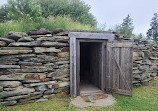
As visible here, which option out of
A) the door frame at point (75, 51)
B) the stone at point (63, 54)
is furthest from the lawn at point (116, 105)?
the stone at point (63, 54)

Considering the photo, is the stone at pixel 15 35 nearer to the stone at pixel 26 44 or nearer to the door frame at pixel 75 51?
the stone at pixel 26 44

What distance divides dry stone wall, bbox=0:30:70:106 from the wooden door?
1.55m

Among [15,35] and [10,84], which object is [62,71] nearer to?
[10,84]

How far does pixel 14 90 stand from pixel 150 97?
4.48 meters

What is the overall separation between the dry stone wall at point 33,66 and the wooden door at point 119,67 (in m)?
1.55

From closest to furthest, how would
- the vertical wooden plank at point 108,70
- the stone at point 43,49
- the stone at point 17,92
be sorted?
the stone at point 17,92, the stone at point 43,49, the vertical wooden plank at point 108,70

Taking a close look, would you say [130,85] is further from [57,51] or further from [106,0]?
[106,0]

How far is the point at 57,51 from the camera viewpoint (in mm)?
3629

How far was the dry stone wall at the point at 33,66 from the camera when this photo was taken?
3.11m

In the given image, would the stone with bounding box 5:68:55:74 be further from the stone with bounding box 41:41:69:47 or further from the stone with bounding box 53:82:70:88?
the stone with bounding box 41:41:69:47

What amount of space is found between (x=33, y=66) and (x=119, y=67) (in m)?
2.92

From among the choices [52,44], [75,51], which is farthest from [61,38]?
[75,51]

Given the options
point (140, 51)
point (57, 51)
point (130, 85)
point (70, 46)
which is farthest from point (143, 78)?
point (57, 51)

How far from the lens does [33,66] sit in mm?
3379
